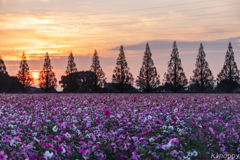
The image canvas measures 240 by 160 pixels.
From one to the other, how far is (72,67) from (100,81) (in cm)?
704

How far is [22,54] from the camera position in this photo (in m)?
55.8

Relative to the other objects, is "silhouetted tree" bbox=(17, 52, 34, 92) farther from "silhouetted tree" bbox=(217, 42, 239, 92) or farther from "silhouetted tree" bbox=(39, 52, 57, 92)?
"silhouetted tree" bbox=(217, 42, 239, 92)

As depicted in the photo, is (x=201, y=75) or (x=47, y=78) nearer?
(x=201, y=75)

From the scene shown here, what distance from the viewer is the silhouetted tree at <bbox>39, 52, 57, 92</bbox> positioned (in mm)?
55781

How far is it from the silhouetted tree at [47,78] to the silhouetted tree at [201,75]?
2956cm

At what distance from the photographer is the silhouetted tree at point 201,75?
49.6 m

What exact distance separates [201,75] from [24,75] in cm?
3781

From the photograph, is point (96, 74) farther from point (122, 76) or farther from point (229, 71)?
point (229, 71)

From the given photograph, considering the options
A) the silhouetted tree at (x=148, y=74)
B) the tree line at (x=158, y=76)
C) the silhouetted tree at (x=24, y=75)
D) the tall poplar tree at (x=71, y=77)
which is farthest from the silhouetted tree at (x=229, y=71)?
the silhouetted tree at (x=24, y=75)

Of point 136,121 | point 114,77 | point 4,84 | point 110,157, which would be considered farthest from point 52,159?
point 4,84

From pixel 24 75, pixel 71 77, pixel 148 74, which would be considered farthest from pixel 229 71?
pixel 24 75

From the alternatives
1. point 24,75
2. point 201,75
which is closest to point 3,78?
point 24,75

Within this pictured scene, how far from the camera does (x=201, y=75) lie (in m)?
49.7

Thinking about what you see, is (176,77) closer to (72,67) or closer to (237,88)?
(237,88)
